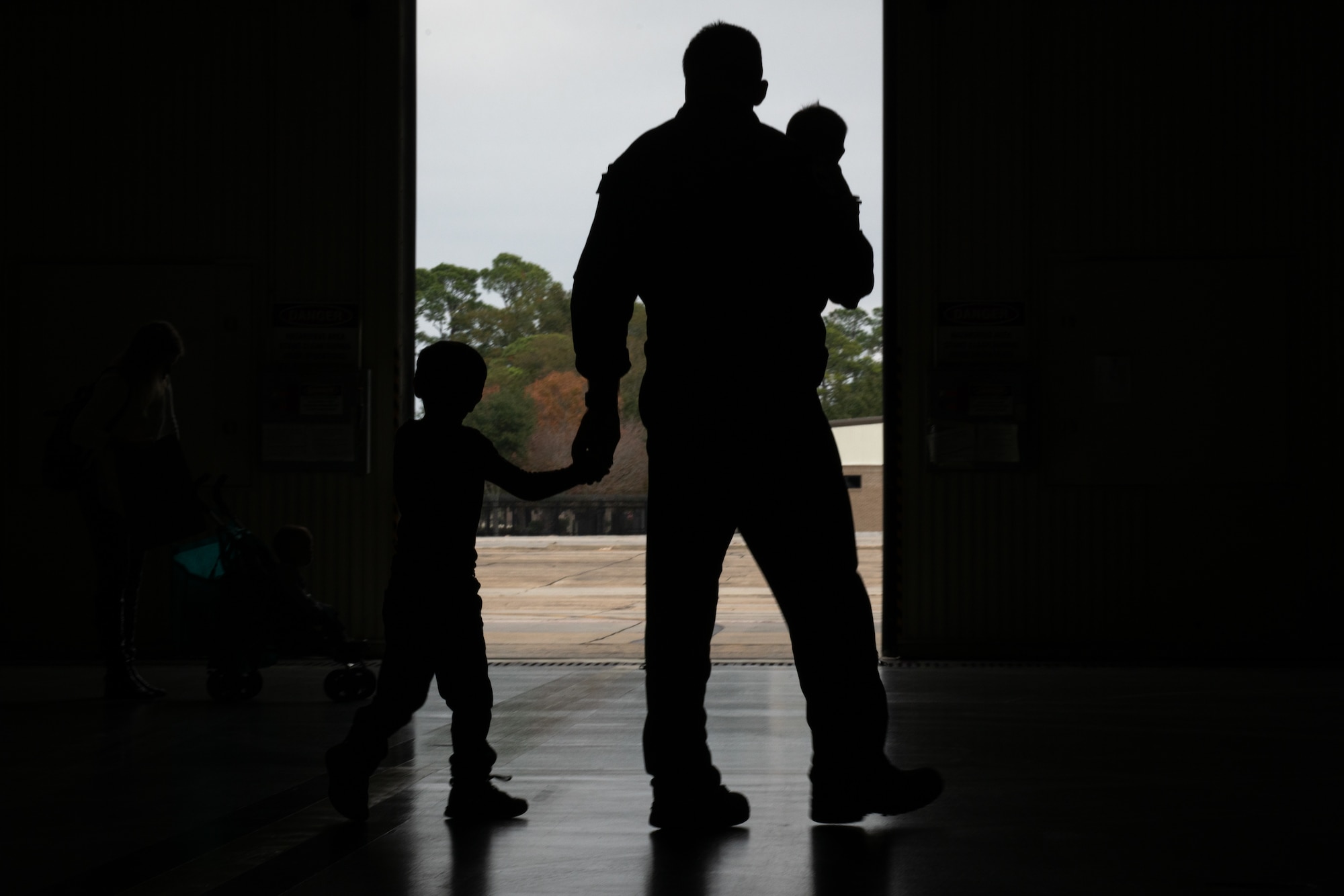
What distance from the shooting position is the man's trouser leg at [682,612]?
122 inches

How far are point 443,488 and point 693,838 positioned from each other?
3.31 feet

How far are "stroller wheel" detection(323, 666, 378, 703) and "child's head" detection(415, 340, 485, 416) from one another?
8.66 ft

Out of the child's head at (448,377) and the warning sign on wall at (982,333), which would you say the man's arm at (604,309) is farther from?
the warning sign on wall at (982,333)

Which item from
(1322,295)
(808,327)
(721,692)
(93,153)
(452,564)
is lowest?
(721,692)

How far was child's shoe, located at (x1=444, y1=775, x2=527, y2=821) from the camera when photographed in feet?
10.8

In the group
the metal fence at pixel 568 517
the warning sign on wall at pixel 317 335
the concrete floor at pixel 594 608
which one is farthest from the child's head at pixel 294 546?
the metal fence at pixel 568 517

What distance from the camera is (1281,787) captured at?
144 inches

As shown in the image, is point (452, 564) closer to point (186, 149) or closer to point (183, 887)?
point (183, 887)

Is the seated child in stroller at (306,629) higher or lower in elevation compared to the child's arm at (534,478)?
lower

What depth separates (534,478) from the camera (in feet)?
10.6

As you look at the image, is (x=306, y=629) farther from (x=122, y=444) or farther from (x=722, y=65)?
(x=722, y=65)

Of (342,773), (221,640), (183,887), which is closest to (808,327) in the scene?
(342,773)

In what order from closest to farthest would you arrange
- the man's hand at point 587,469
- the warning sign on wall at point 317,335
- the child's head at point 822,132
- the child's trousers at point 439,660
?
the man's hand at point 587,469
the child's trousers at point 439,660
the child's head at point 822,132
the warning sign on wall at point 317,335

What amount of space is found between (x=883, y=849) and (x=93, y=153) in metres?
6.41
